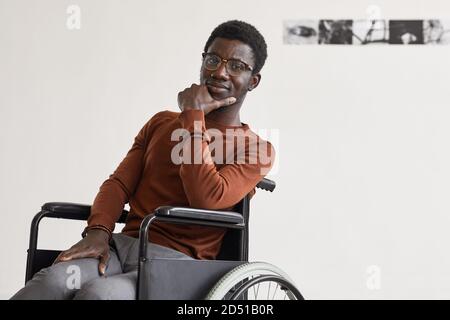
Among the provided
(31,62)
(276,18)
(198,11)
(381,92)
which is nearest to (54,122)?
(31,62)

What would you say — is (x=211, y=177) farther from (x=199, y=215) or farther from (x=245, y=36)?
(x=245, y=36)

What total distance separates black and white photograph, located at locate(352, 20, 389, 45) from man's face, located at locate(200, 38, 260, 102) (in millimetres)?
1252

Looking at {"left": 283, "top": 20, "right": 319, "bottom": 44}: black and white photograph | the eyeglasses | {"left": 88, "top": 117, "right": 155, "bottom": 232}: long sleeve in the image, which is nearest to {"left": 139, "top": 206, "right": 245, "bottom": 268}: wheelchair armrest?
{"left": 88, "top": 117, "right": 155, "bottom": 232}: long sleeve

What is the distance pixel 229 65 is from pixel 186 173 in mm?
331

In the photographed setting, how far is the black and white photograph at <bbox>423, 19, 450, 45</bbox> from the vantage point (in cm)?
285

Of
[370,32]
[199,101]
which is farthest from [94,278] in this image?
[370,32]

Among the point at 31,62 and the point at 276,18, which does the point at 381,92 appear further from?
the point at 31,62

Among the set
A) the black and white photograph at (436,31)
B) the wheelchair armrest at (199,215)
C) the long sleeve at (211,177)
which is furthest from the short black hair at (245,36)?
the black and white photograph at (436,31)

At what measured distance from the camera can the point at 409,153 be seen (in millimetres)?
2832

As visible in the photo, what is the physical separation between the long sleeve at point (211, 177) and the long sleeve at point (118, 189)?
0.73 ft

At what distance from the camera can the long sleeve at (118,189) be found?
64.8 inches

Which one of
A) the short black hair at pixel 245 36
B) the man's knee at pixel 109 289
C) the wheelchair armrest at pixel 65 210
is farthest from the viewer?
the short black hair at pixel 245 36

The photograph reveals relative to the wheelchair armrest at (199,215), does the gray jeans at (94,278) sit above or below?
below

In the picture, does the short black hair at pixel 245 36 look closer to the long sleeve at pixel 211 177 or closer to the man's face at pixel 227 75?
the man's face at pixel 227 75
